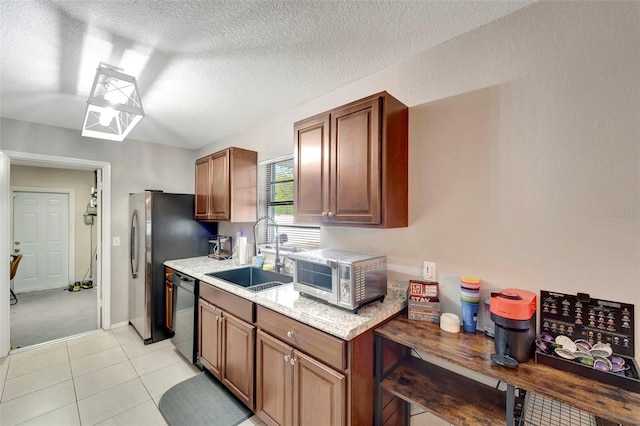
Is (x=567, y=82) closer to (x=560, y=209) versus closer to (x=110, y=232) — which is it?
(x=560, y=209)

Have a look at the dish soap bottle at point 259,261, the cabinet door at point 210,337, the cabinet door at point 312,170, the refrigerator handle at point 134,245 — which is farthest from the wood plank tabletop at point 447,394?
the refrigerator handle at point 134,245

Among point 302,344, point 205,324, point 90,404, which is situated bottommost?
point 90,404

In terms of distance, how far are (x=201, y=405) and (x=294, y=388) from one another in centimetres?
106

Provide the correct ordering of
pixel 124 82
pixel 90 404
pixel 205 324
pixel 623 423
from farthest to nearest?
pixel 205 324 → pixel 90 404 → pixel 124 82 → pixel 623 423

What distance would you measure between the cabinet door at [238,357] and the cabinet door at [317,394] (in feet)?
1.60

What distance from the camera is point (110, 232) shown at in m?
3.45

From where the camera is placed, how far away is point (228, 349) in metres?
2.12

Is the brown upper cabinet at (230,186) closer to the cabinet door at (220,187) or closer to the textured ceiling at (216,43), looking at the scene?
the cabinet door at (220,187)

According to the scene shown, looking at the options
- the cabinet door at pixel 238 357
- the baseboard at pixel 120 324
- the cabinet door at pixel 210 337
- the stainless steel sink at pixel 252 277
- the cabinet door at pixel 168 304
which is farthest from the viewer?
the baseboard at pixel 120 324

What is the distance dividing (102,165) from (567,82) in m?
4.57

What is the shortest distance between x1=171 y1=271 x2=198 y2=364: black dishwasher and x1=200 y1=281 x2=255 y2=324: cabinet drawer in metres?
0.21

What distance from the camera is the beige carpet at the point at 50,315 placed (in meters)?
3.22

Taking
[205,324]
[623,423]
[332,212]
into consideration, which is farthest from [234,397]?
[623,423]

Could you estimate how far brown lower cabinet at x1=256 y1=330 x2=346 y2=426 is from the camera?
1.37 meters
